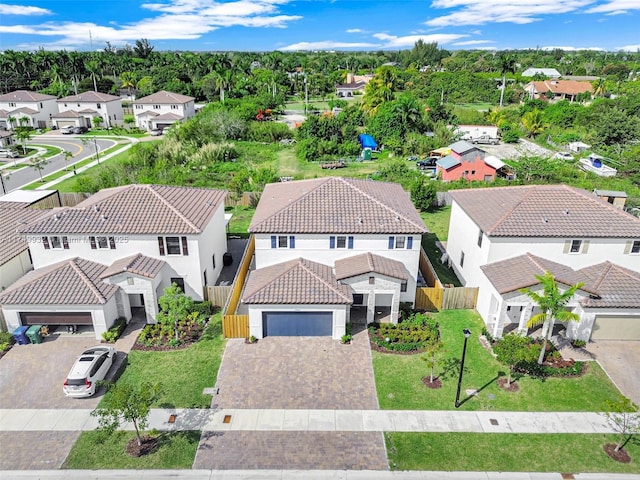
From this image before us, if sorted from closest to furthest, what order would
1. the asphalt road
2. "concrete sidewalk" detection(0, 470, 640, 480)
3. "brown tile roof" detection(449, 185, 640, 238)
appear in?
"concrete sidewalk" detection(0, 470, 640, 480)
"brown tile roof" detection(449, 185, 640, 238)
the asphalt road

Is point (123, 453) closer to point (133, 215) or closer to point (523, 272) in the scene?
point (133, 215)

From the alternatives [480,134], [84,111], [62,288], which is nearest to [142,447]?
[62,288]

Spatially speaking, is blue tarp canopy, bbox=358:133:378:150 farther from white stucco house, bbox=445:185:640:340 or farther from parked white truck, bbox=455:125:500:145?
white stucco house, bbox=445:185:640:340

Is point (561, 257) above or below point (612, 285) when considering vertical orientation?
above

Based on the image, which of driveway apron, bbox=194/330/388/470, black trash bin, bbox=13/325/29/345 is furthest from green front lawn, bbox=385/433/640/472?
black trash bin, bbox=13/325/29/345

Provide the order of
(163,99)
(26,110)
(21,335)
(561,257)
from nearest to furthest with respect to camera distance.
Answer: (21,335)
(561,257)
(26,110)
(163,99)

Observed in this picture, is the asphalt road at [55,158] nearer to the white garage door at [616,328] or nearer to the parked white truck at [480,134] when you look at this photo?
the white garage door at [616,328]
